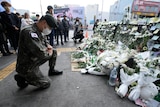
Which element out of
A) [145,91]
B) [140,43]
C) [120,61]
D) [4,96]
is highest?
[140,43]

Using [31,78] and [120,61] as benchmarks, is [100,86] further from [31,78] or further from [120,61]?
[31,78]

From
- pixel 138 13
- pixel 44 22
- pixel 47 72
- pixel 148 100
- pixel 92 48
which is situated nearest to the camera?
pixel 148 100

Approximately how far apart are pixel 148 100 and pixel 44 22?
1.67 m

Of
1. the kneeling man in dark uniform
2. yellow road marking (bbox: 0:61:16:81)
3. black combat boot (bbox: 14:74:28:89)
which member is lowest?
yellow road marking (bbox: 0:61:16:81)

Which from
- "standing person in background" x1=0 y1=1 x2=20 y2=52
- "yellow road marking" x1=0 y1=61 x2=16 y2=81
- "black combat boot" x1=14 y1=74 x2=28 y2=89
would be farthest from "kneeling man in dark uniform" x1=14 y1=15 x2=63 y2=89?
"standing person in background" x1=0 y1=1 x2=20 y2=52

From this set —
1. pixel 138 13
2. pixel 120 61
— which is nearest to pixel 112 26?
pixel 138 13

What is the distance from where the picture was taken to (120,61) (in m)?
2.16

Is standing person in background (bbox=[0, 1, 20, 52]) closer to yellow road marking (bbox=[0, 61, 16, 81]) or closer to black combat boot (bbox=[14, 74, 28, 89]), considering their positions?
yellow road marking (bbox=[0, 61, 16, 81])

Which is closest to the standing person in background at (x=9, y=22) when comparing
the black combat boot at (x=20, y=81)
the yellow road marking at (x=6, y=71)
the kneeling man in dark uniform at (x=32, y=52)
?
the yellow road marking at (x=6, y=71)

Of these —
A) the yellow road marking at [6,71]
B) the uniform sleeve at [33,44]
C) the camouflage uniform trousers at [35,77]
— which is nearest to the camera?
the uniform sleeve at [33,44]

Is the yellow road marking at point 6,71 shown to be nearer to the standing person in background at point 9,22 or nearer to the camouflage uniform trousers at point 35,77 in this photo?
the camouflage uniform trousers at point 35,77

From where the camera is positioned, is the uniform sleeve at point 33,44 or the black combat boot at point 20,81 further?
the black combat boot at point 20,81

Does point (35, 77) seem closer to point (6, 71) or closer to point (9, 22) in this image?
point (6, 71)

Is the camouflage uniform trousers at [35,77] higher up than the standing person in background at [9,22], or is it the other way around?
the standing person in background at [9,22]
